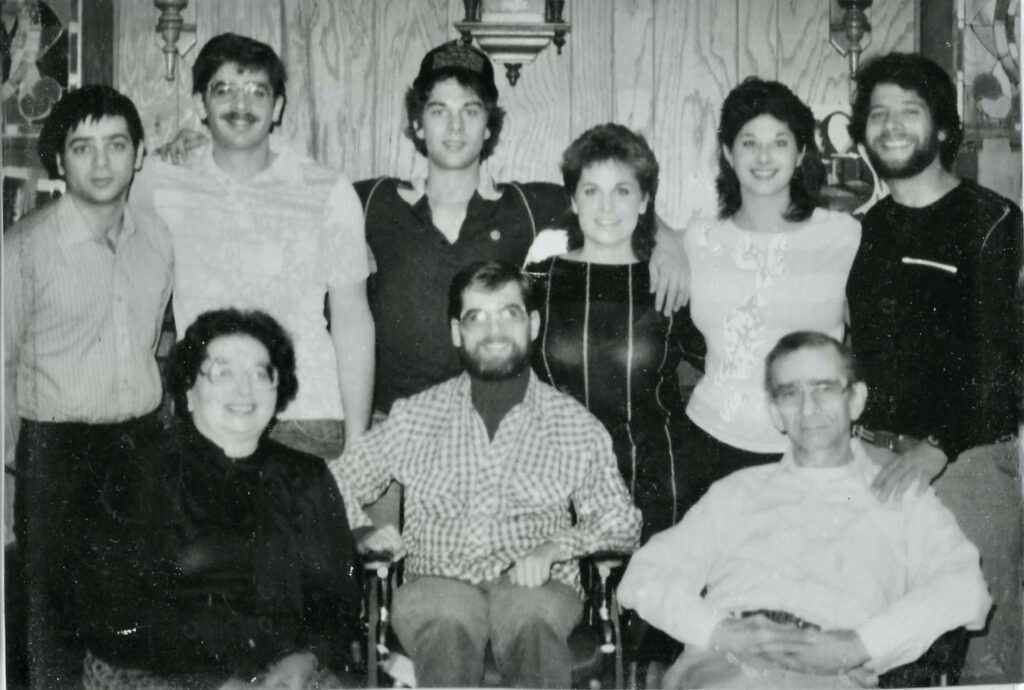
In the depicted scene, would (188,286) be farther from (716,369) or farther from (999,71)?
(999,71)

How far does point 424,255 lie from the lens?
9.00 ft

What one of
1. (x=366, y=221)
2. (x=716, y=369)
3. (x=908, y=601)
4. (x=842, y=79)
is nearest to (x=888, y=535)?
(x=908, y=601)

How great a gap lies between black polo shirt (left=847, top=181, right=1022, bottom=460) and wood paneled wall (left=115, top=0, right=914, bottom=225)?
1.26 ft

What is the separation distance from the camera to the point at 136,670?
8.55ft

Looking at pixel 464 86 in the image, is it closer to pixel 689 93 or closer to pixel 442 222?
pixel 442 222

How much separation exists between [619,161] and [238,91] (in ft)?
3.08

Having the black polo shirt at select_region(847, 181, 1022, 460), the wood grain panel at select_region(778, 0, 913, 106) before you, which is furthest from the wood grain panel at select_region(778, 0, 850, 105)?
the black polo shirt at select_region(847, 181, 1022, 460)

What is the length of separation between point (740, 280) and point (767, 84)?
19.3 inches

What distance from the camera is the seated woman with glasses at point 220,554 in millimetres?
2604

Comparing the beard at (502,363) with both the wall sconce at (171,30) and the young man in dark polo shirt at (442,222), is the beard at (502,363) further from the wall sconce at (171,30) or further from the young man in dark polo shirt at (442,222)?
the wall sconce at (171,30)

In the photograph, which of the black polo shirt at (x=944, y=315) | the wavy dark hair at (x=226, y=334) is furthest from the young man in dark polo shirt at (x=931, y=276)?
the wavy dark hair at (x=226, y=334)

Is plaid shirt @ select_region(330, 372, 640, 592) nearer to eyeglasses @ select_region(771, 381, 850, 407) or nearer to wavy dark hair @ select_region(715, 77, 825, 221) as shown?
eyeglasses @ select_region(771, 381, 850, 407)

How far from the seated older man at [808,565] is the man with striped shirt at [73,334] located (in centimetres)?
130

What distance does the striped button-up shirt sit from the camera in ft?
8.93
